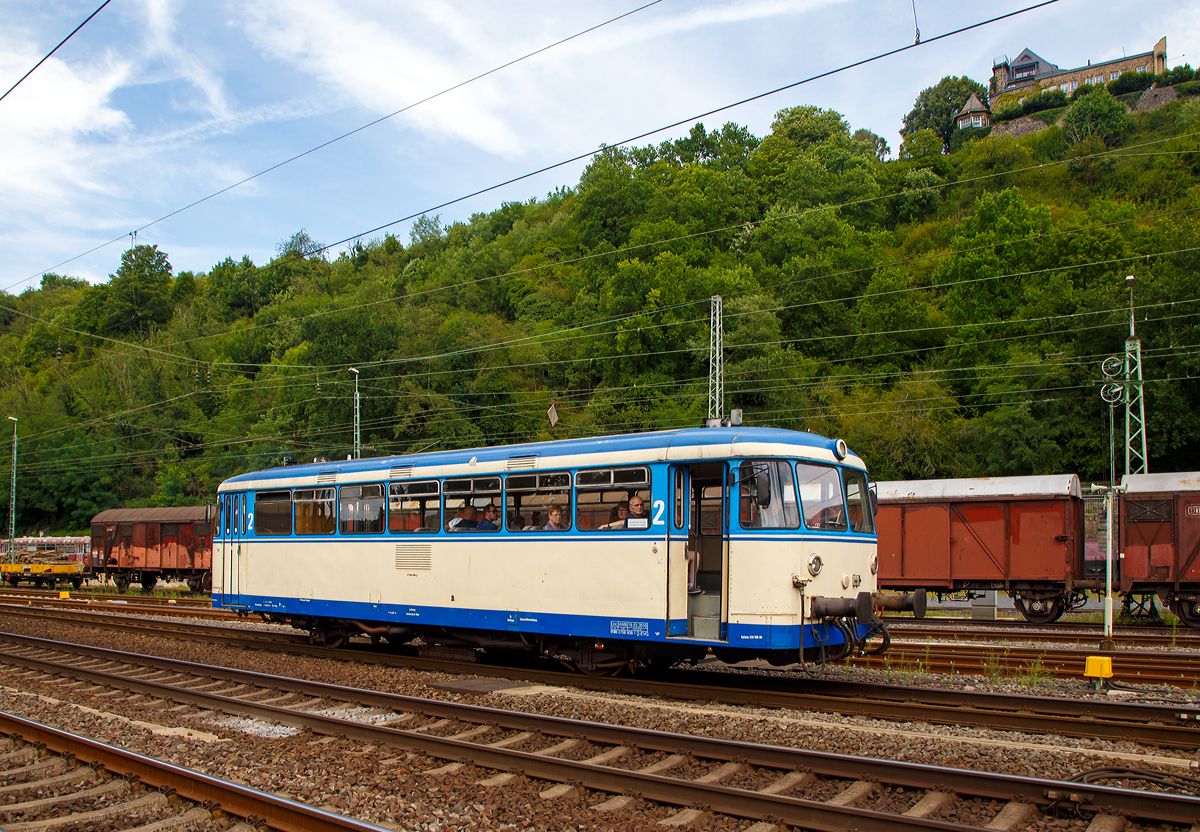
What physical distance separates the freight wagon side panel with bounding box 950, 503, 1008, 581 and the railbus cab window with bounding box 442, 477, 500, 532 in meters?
14.5

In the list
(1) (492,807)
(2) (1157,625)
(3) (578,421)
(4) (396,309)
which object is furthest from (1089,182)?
(1) (492,807)

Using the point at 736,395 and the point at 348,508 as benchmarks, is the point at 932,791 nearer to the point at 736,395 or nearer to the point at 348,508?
the point at 348,508

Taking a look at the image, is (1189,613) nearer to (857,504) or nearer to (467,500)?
(857,504)

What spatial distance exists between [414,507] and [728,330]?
Answer: 4539 centimetres

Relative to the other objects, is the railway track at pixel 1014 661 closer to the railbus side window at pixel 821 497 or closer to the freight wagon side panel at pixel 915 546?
the railbus side window at pixel 821 497

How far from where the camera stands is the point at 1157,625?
21578 mm

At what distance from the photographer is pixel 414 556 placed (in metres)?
13.7

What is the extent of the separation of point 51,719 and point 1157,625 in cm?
2301

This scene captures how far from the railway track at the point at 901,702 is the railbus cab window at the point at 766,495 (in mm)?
2076

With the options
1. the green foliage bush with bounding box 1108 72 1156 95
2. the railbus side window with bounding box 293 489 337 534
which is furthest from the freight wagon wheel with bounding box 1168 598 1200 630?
the green foliage bush with bounding box 1108 72 1156 95

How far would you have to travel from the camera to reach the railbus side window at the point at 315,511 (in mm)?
15375

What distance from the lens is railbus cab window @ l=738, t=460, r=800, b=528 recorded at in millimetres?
10273

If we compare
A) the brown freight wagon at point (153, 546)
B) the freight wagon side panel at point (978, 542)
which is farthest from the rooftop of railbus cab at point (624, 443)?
the brown freight wagon at point (153, 546)

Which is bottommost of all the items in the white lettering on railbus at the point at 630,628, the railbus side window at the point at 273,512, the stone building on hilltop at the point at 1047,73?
the white lettering on railbus at the point at 630,628
